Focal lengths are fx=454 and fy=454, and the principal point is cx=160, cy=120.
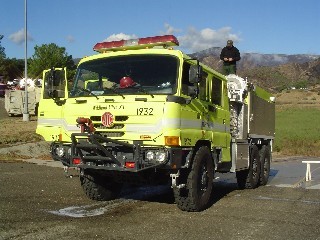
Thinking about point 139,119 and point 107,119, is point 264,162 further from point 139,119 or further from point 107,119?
point 107,119

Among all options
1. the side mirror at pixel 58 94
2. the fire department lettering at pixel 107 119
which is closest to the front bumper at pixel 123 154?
the fire department lettering at pixel 107 119

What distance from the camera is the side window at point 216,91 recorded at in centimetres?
818

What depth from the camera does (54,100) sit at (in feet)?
25.3

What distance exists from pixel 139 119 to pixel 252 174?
4.81 m

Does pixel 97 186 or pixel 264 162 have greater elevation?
pixel 264 162

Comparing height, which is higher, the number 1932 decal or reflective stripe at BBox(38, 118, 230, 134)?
the number 1932 decal

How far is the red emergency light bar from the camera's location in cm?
749

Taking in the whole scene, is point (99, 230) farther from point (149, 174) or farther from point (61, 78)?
point (61, 78)

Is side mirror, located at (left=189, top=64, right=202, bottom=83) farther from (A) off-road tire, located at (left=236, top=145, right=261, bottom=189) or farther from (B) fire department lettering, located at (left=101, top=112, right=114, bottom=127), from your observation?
(A) off-road tire, located at (left=236, top=145, right=261, bottom=189)

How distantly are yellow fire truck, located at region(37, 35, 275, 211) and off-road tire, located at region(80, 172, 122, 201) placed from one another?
0.06ft

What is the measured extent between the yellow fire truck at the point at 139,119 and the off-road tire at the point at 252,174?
6.84ft

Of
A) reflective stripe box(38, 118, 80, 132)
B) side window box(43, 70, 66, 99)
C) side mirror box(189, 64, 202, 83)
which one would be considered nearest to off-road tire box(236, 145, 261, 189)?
side mirror box(189, 64, 202, 83)

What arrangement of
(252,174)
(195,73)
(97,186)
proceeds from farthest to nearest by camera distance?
1. (252,174)
2. (97,186)
3. (195,73)

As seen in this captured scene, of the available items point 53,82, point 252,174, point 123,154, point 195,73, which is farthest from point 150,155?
point 252,174
